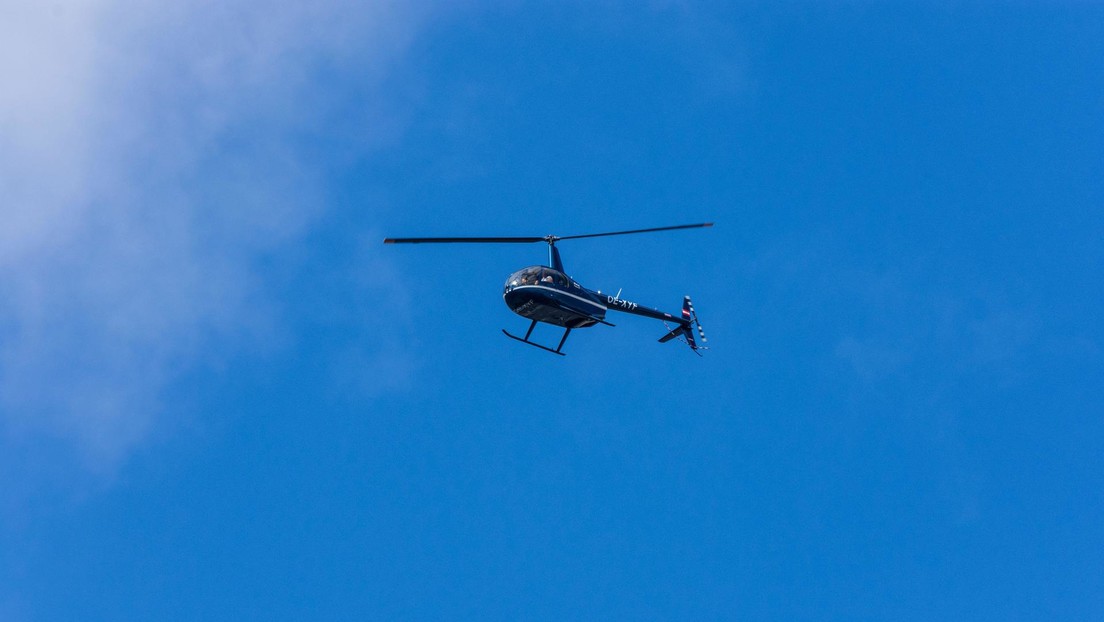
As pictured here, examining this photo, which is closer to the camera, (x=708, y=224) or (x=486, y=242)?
(x=486, y=242)

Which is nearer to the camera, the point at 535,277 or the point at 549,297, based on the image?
the point at 535,277

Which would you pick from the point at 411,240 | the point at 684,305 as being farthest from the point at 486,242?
the point at 684,305

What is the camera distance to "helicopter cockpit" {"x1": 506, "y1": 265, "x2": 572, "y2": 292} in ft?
167

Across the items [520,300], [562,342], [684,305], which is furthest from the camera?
[684,305]

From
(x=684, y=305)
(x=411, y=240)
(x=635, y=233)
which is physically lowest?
(x=411, y=240)

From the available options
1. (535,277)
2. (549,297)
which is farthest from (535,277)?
(549,297)

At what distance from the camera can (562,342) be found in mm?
55812

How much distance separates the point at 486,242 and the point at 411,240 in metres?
3.64

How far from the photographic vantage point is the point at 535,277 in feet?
167

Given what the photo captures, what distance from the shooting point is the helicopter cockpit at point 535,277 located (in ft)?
167

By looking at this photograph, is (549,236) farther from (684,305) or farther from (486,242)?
(684,305)

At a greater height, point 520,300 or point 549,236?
point 549,236

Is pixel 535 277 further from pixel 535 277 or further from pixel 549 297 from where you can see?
pixel 549 297

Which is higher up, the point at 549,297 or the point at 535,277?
the point at 535,277
